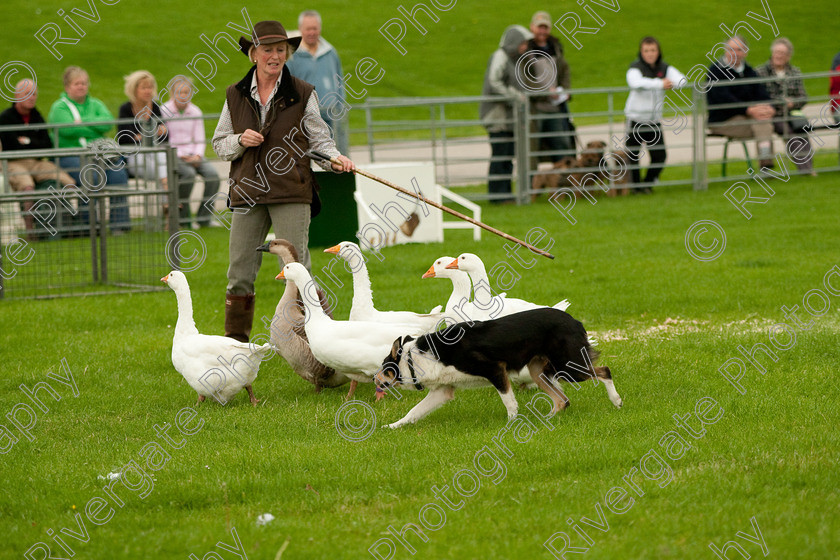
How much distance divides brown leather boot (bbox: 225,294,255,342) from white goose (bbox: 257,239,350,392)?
631mm

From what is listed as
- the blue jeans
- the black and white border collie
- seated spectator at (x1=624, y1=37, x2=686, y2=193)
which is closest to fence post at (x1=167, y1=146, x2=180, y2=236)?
the blue jeans

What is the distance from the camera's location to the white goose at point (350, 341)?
6543mm

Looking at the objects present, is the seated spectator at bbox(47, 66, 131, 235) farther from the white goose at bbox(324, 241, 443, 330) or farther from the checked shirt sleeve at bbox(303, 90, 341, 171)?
the white goose at bbox(324, 241, 443, 330)

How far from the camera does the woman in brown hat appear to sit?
7.28 m

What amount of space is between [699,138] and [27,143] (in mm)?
11097

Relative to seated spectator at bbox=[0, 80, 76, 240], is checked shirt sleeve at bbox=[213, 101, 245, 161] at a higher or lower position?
higher

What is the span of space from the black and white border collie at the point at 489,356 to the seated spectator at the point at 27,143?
27.2ft

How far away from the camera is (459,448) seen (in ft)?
18.6

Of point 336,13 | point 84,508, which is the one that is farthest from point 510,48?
point 336,13

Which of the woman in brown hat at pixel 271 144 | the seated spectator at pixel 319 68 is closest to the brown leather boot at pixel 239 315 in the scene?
the woman in brown hat at pixel 271 144

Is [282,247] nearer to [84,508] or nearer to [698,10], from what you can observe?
[84,508]

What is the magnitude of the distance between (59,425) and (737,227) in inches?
384

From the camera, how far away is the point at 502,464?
5391 millimetres

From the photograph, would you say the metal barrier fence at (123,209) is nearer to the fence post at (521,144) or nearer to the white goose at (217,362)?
the fence post at (521,144)
